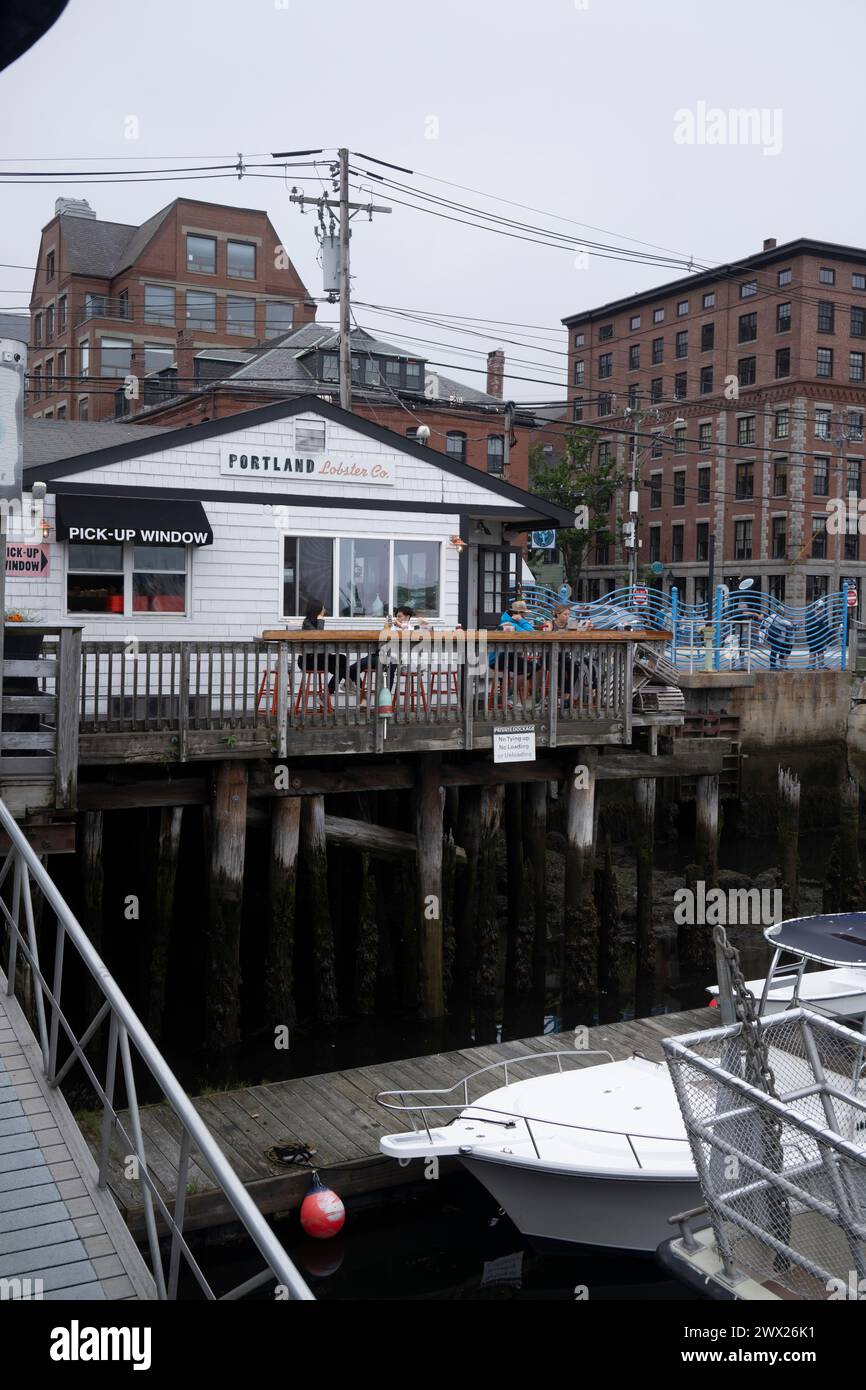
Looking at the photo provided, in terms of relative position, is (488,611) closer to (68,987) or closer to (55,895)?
(68,987)

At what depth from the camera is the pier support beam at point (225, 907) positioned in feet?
45.8

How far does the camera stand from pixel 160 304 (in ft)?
187

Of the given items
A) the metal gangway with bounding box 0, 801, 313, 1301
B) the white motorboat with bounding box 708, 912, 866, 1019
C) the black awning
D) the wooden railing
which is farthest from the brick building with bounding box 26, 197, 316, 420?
the metal gangway with bounding box 0, 801, 313, 1301

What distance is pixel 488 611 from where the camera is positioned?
826 inches

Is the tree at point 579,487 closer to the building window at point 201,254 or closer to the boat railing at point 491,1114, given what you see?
the building window at point 201,254

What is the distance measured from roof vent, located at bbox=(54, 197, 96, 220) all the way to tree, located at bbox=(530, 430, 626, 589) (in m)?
27.0

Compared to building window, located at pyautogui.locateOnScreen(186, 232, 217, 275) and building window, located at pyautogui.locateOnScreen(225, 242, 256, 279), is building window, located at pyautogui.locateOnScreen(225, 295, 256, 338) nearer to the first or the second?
building window, located at pyautogui.locateOnScreen(225, 242, 256, 279)

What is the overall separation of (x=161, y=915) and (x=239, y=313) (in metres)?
48.7

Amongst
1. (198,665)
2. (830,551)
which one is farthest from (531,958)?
(830,551)

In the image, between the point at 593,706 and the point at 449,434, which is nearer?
the point at 593,706

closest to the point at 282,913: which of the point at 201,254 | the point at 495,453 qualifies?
the point at 495,453

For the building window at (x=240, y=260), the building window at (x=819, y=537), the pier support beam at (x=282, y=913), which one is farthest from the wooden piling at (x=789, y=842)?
the building window at (x=240, y=260)

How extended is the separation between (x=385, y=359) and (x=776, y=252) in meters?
22.6

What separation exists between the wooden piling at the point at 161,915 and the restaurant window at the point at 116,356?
151 feet
